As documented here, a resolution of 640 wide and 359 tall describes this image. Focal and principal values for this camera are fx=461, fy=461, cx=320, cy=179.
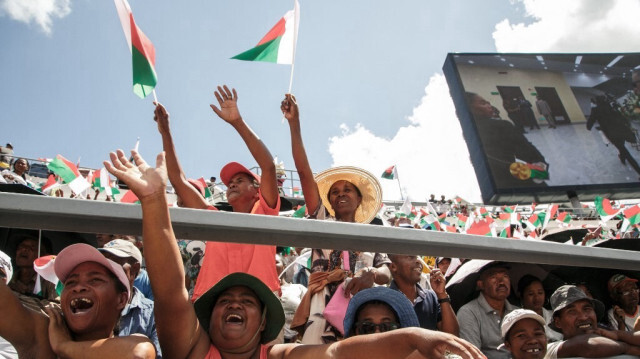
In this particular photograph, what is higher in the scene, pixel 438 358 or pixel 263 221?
pixel 263 221

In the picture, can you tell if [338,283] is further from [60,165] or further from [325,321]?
[60,165]

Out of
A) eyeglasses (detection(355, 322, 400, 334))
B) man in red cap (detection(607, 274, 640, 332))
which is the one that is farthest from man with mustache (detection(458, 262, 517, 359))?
eyeglasses (detection(355, 322, 400, 334))

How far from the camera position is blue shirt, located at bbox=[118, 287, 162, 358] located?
2801mm

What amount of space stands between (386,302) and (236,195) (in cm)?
129

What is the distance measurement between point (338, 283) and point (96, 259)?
4.69 feet

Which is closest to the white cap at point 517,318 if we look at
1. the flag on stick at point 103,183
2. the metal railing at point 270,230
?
the metal railing at point 270,230

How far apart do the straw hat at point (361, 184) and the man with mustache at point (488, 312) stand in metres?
0.98

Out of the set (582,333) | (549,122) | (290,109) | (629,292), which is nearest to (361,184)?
(290,109)

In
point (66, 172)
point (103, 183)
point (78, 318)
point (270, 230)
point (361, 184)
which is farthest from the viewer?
point (103, 183)

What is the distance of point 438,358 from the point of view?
1544mm

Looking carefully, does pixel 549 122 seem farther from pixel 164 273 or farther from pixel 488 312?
pixel 164 273

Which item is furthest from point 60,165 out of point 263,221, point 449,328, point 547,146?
point 547,146

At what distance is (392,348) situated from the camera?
170cm

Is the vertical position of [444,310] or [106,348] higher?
[444,310]
